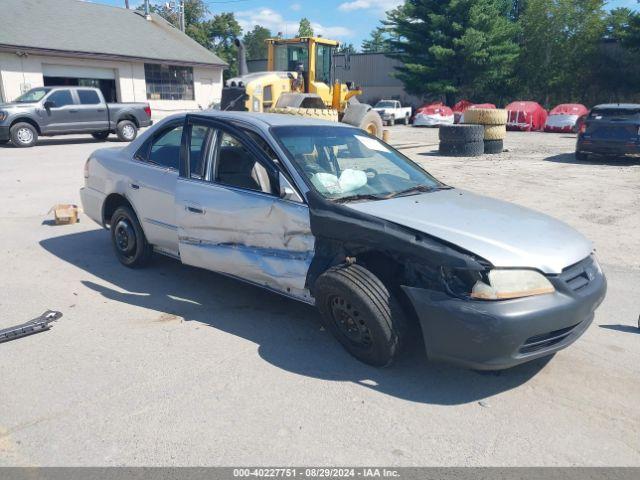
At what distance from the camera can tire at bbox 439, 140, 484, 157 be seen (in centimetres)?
1619

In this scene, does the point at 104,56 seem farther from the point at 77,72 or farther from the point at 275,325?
the point at 275,325

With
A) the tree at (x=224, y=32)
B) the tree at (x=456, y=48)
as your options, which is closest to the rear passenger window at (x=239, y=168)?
the tree at (x=456, y=48)

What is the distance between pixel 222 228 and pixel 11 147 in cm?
1668

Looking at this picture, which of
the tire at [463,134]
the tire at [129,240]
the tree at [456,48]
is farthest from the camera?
the tree at [456,48]

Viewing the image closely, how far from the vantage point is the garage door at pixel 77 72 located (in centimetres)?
2533

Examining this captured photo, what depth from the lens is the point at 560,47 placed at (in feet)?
128

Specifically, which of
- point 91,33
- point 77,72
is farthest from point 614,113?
point 91,33

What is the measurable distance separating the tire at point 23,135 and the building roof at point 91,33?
746cm

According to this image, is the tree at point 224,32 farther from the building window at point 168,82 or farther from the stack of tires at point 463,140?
the stack of tires at point 463,140

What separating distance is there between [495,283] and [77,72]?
27519mm

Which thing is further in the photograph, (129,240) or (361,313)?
(129,240)

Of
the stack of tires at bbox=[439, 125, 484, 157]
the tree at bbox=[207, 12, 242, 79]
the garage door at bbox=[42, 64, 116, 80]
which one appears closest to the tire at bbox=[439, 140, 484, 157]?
the stack of tires at bbox=[439, 125, 484, 157]

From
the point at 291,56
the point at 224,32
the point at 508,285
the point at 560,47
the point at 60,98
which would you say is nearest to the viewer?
the point at 508,285

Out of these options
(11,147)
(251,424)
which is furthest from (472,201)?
(11,147)
